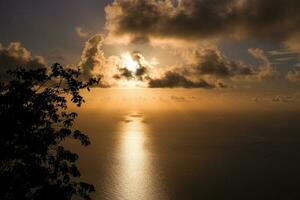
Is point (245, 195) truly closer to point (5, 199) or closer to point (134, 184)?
point (134, 184)

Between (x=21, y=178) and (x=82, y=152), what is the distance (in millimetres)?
186650

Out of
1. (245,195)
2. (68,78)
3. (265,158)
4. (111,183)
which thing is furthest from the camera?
(265,158)

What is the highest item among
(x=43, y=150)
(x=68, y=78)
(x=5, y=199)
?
(x=68, y=78)

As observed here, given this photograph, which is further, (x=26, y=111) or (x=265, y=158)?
(x=265, y=158)

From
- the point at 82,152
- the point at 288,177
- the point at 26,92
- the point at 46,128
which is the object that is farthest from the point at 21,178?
the point at 82,152

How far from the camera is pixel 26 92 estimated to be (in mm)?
15297

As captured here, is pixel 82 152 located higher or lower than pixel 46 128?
lower

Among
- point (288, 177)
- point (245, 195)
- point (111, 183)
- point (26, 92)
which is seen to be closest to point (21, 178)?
point (26, 92)

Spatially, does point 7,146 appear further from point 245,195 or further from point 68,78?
point 245,195

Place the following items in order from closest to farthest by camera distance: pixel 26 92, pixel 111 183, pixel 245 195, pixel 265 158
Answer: pixel 26 92 < pixel 245 195 < pixel 111 183 < pixel 265 158

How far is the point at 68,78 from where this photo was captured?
16.6 metres

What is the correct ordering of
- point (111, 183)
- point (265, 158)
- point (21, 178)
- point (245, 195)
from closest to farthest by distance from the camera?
1. point (21, 178)
2. point (245, 195)
3. point (111, 183)
4. point (265, 158)

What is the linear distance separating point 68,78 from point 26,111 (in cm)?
275

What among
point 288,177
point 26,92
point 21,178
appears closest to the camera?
point 21,178
